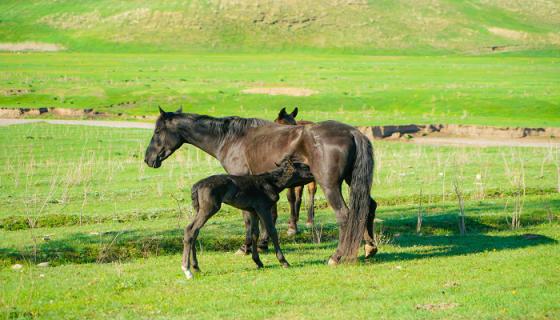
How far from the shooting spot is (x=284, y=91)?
2176 inches

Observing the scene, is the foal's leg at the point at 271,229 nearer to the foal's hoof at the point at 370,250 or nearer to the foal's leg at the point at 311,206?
the foal's hoof at the point at 370,250

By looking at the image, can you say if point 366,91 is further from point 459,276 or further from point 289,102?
point 459,276

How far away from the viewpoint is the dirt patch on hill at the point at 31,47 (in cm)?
12031

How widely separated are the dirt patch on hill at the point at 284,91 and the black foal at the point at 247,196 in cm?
4073

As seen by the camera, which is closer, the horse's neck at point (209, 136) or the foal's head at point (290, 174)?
the foal's head at point (290, 174)

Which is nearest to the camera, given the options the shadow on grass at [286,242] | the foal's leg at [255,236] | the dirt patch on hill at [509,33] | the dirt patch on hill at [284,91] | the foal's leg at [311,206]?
the foal's leg at [255,236]

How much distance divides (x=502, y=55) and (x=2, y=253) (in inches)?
4301

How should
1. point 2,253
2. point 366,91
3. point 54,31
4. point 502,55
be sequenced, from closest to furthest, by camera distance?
point 2,253
point 366,91
point 502,55
point 54,31

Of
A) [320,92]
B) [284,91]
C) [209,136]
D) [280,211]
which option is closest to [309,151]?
[209,136]

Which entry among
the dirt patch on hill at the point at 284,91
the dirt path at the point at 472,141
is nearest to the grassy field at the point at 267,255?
the dirt path at the point at 472,141

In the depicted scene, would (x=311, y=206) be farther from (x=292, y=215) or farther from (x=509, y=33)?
(x=509, y=33)

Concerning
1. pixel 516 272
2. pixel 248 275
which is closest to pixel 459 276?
pixel 516 272

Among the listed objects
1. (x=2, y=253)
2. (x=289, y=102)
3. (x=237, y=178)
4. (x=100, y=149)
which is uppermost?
(x=237, y=178)

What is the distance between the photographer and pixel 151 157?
15836 mm
